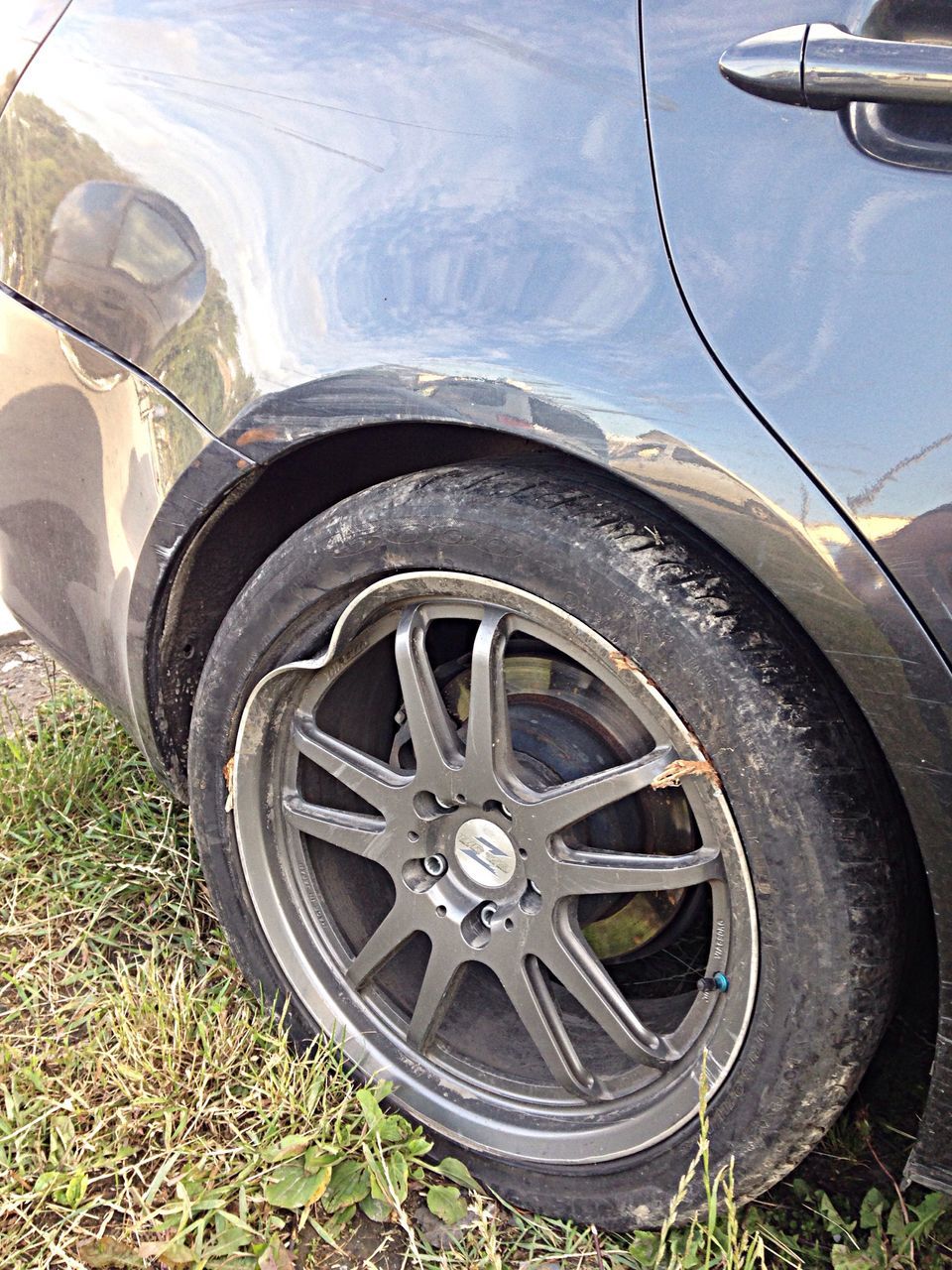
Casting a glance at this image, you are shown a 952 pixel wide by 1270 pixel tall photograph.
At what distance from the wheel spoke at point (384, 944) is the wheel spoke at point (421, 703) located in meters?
0.26

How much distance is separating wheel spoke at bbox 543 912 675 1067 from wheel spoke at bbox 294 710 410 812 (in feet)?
1.11

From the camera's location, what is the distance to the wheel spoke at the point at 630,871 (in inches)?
60.2

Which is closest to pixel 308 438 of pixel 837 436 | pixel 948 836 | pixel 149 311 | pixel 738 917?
pixel 149 311

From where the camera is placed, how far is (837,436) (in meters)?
1.27

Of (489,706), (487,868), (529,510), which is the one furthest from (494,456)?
(487,868)

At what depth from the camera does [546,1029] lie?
1.75m

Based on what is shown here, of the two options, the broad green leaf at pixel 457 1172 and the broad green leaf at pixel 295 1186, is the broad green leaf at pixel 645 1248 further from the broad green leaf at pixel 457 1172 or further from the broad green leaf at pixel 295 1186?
the broad green leaf at pixel 295 1186

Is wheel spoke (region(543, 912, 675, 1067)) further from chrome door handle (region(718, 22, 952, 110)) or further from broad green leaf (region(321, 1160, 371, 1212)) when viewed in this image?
chrome door handle (region(718, 22, 952, 110))

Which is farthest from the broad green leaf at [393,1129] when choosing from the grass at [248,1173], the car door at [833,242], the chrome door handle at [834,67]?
the chrome door handle at [834,67]

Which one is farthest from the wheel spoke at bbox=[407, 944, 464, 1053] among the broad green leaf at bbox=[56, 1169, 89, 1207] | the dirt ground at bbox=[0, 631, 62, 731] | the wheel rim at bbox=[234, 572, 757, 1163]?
the dirt ground at bbox=[0, 631, 62, 731]

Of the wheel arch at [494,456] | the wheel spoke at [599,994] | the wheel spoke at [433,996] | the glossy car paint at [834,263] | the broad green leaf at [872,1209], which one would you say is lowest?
the broad green leaf at [872,1209]

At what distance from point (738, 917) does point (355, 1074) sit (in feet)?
2.59

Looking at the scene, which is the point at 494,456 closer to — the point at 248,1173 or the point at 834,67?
the point at 834,67

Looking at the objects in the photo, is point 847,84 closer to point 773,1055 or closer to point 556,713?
point 556,713
